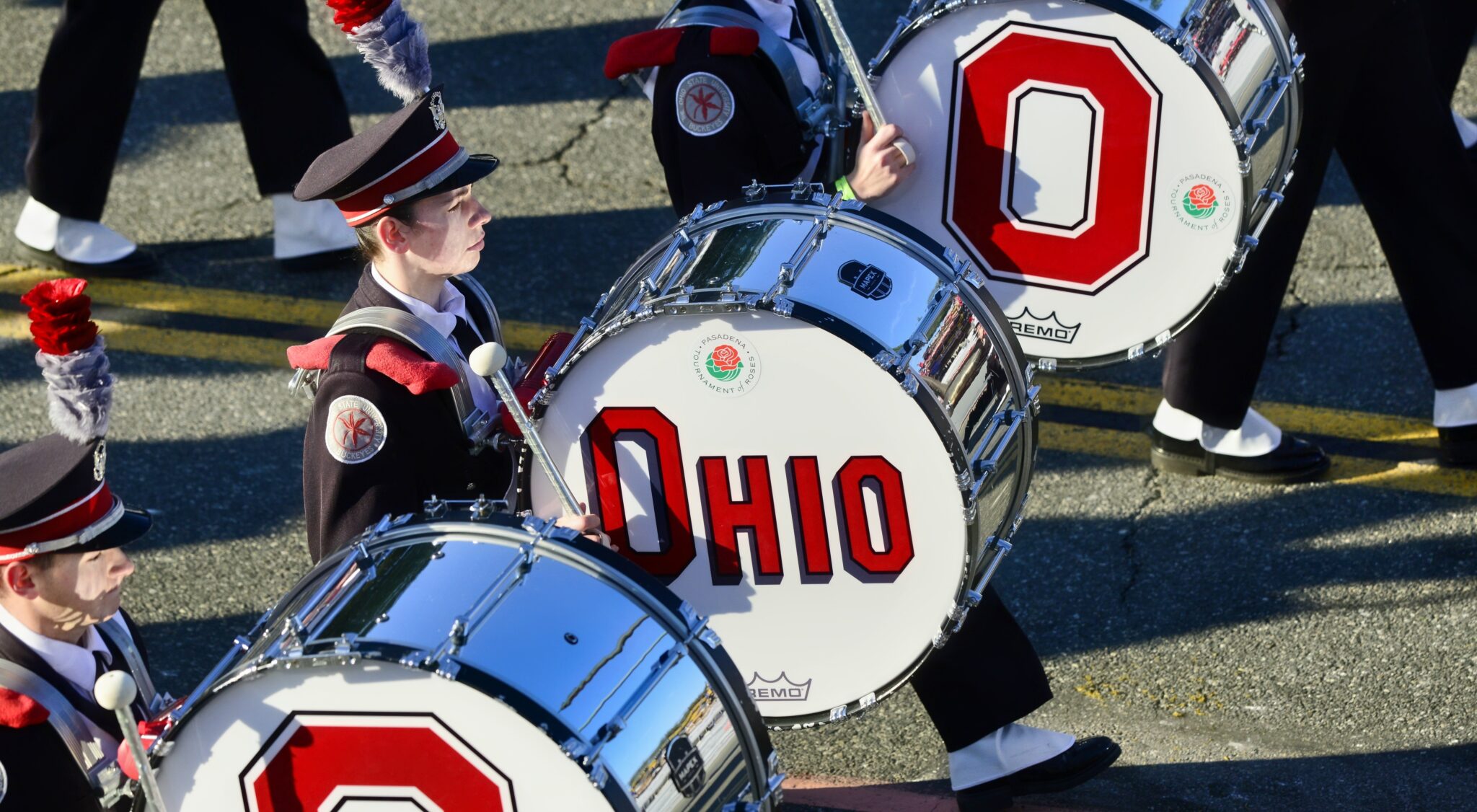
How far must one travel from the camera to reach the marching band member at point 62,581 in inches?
99.9

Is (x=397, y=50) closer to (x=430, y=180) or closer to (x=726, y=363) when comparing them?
(x=430, y=180)

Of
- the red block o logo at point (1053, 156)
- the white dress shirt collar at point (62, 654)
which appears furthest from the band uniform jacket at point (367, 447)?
the red block o logo at point (1053, 156)

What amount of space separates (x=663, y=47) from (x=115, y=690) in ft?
6.20

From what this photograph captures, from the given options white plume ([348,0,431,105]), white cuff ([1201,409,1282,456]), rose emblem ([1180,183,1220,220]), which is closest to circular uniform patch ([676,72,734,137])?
white plume ([348,0,431,105])

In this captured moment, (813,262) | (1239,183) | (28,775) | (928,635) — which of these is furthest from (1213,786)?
(28,775)

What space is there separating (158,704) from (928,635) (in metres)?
1.28

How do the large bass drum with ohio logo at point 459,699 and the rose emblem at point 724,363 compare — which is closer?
the large bass drum with ohio logo at point 459,699

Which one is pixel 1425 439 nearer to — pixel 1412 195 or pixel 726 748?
pixel 1412 195

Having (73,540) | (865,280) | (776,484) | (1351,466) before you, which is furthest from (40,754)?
(1351,466)

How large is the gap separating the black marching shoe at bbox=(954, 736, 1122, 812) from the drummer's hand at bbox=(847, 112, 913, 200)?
Answer: 1.20 meters

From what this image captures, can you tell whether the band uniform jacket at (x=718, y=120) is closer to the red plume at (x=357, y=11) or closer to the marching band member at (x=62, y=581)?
the red plume at (x=357, y=11)

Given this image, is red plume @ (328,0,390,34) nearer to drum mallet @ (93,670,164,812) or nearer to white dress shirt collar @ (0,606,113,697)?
white dress shirt collar @ (0,606,113,697)

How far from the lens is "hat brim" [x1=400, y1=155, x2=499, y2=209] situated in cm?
306

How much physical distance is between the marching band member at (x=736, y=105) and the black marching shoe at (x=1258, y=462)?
1356 millimetres
